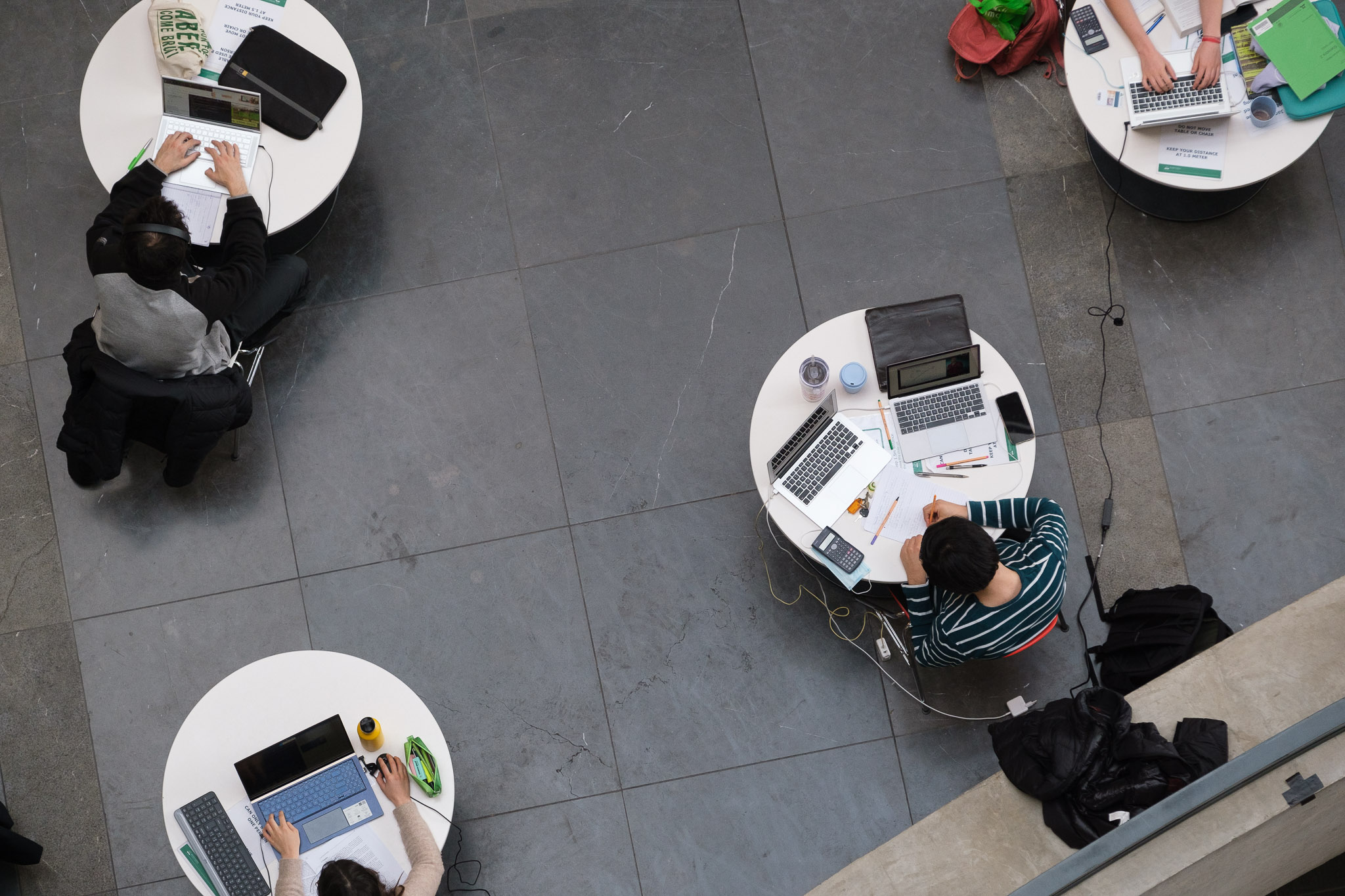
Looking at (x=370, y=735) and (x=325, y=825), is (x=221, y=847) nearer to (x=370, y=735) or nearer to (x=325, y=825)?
(x=325, y=825)

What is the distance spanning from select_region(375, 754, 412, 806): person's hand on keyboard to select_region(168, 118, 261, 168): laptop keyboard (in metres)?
1.86

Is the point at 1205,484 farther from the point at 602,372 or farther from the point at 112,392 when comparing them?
the point at 112,392

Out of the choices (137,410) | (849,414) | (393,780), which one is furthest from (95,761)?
(849,414)

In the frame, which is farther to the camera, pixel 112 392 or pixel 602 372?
pixel 602 372

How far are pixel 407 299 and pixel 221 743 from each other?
1.66 meters

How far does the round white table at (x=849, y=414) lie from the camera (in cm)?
288

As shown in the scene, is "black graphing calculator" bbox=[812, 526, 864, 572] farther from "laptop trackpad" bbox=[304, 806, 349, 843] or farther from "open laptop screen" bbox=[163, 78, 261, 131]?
"open laptop screen" bbox=[163, 78, 261, 131]

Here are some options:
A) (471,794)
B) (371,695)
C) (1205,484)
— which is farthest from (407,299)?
(1205,484)

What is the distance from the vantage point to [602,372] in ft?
11.8

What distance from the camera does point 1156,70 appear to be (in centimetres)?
314

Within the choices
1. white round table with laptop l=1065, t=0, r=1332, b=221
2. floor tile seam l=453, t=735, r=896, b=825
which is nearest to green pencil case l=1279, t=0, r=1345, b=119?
white round table with laptop l=1065, t=0, r=1332, b=221

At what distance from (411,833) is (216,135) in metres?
2.18

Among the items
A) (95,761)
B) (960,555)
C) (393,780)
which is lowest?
(95,761)

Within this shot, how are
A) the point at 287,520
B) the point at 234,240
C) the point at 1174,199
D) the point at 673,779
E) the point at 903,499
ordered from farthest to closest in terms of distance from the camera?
the point at 1174,199, the point at 287,520, the point at 673,779, the point at 234,240, the point at 903,499
